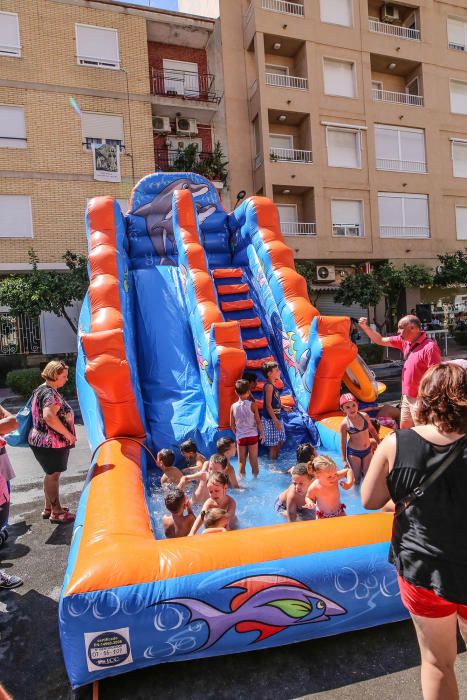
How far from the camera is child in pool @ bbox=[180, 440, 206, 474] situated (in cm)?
522

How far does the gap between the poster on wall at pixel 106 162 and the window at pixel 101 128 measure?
0.66ft

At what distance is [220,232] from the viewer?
946 cm

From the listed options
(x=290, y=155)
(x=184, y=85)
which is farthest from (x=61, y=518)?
(x=184, y=85)

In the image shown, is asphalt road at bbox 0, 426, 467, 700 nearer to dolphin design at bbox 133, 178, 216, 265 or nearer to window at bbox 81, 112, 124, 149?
dolphin design at bbox 133, 178, 216, 265

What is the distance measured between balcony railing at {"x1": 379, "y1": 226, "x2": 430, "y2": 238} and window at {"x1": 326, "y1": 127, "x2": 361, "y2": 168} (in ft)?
8.81

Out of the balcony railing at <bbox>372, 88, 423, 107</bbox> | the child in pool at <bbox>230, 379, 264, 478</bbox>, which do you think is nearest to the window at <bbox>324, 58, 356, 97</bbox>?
the balcony railing at <bbox>372, 88, 423, 107</bbox>

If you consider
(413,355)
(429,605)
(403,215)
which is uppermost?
(403,215)

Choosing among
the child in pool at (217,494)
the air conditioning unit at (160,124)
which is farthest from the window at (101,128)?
the child in pool at (217,494)

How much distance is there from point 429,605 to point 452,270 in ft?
58.2

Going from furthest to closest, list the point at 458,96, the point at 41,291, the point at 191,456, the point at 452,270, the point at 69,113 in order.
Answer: the point at 458,96 < the point at 452,270 < the point at 69,113 < the point at 41,291 < the point at 191,456

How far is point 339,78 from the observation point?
59.7 ft

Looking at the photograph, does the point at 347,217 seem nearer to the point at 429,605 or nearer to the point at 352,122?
the point at 352,122

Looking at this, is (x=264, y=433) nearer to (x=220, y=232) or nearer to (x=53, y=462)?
(x=53, y=462)

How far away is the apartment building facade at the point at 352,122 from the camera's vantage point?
57.9 ft
